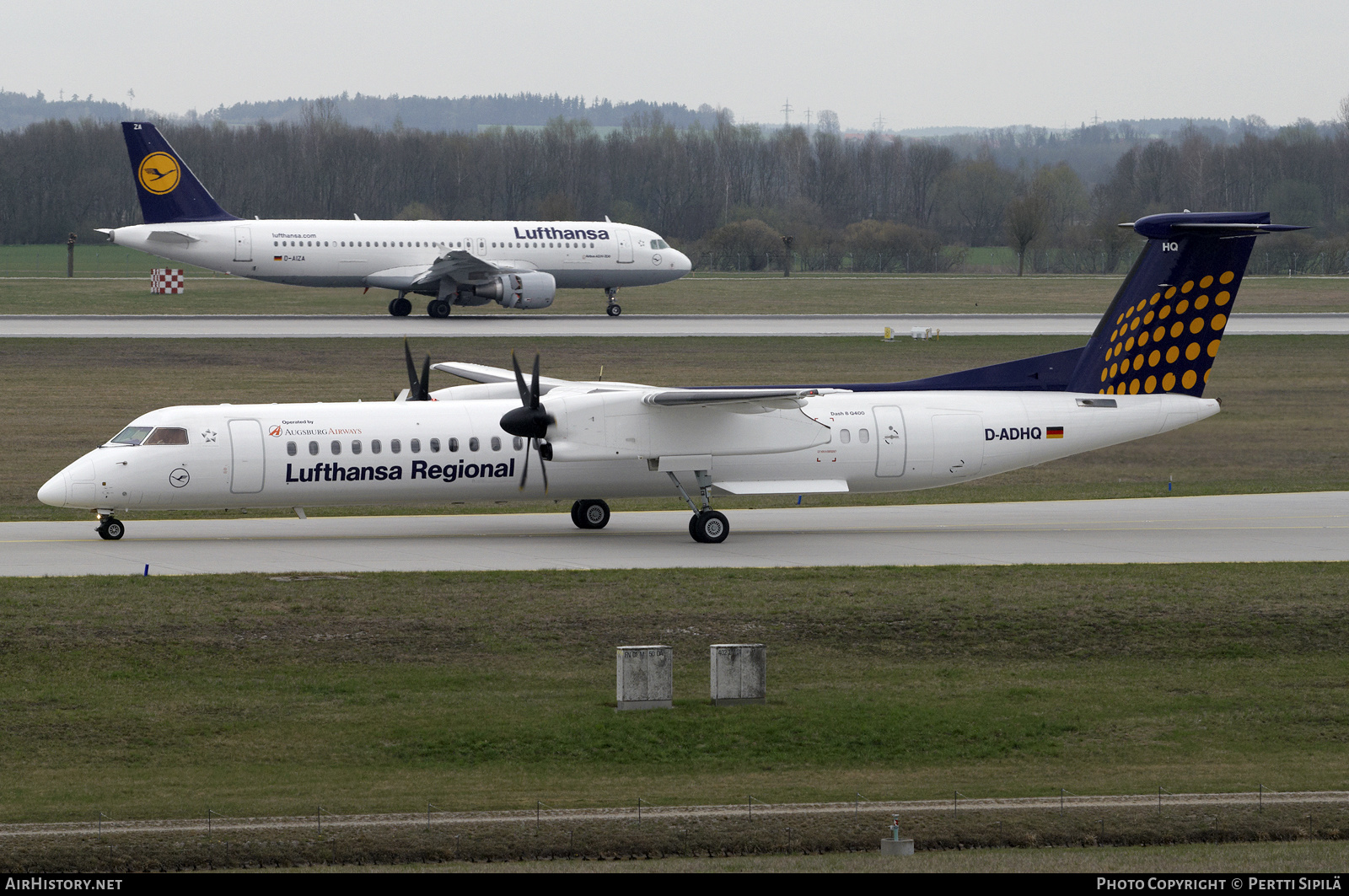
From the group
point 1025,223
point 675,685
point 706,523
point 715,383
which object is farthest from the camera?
point 1025,223

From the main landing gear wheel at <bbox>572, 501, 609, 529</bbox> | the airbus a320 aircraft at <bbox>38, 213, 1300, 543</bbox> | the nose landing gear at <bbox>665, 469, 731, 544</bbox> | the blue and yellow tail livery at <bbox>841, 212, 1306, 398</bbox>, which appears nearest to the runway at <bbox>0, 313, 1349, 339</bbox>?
the main landing gear wheel at <bbox>572, 501, 609, 529</bbox>

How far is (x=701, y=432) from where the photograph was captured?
93.0ft

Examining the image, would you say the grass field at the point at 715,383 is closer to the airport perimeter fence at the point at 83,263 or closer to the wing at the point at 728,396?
the wing at the point at 728,396

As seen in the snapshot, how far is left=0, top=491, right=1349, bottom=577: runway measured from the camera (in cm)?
2584

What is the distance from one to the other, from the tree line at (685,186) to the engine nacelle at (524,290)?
62831mm

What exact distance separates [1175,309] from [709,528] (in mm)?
10654

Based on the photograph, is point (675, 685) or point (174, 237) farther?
point (174, 237)

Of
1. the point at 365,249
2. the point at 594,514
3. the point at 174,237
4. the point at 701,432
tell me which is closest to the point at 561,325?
the point at 365,249

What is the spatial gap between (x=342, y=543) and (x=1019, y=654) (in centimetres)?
1297

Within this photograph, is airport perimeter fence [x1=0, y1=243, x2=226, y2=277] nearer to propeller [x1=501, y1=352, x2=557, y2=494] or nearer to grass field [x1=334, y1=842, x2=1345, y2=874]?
propeller [x1=501, y1=352, x2=557, y2=494]

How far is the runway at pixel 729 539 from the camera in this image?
2584 centimetres

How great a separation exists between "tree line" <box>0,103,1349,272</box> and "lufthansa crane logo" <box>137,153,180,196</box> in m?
65.9

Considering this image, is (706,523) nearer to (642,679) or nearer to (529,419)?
(529,419)
